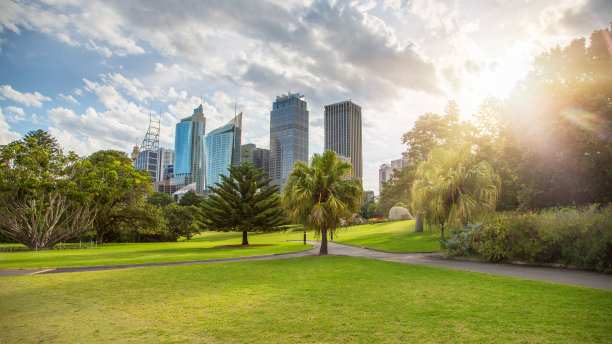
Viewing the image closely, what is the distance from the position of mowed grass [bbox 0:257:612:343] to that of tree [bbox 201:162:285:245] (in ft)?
56.1

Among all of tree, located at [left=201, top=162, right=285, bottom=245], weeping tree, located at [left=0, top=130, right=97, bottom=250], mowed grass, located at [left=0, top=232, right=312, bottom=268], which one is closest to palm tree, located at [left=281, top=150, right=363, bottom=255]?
mowed grass, located at [left=0, top=232, right=312, bottom=268]

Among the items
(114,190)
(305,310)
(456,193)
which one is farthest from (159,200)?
(305,310)

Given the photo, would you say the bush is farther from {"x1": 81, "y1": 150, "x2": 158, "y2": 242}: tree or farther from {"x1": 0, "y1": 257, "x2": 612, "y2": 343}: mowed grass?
{"x1": 81, "y1": 150, "x2": 158, "y2": 242}: tree

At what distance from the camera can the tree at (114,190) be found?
24.9 m

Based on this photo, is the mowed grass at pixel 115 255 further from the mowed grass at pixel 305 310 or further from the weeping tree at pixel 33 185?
the mowed grass at pixel 305 310

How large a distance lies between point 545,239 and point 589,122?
6045mm

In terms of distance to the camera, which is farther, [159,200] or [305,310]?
[159,200]

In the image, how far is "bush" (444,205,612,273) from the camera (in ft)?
32.9

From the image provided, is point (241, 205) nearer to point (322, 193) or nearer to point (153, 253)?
point (153, 253)

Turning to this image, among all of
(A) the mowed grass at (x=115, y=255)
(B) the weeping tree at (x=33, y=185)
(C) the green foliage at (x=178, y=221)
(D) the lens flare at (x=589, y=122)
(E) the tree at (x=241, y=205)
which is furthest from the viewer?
(C) the green foliage at (x=178, y=221)

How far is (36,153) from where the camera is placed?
22.4 metres

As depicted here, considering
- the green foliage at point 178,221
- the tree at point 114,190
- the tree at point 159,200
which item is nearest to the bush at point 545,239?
the tree at point 114,190

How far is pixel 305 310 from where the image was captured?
5.55 meters

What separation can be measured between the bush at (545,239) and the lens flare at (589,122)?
3419 millimetres
